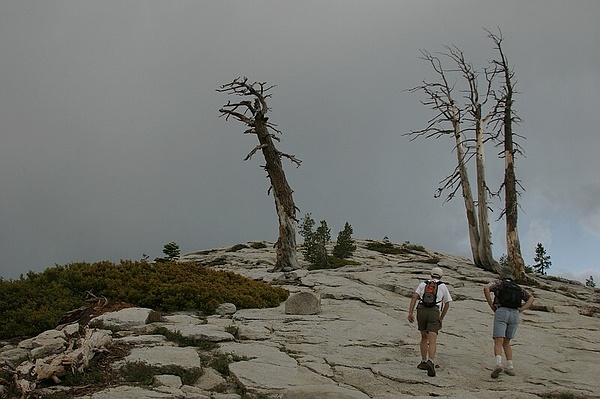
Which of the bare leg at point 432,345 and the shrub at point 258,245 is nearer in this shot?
the bare leg at point 432,345

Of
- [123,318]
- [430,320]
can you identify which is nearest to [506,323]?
[430,320]

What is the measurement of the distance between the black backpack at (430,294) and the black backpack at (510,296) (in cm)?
138

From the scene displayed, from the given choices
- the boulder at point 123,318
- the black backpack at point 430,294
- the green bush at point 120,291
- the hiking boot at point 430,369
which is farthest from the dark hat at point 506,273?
the boulder at point 123,318

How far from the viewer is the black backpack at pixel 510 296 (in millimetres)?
11508

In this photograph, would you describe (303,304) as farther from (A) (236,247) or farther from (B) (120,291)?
(A) (236,247)

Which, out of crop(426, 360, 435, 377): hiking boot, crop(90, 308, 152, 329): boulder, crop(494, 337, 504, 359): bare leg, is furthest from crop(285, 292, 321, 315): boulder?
crop(494, 337, 504, 359): bare leg

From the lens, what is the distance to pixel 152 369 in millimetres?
9656

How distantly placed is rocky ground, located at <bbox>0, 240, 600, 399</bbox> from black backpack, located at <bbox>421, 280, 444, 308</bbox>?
1.35 metres

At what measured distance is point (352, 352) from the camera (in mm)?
12227

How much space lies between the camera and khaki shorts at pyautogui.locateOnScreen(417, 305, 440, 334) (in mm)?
11250

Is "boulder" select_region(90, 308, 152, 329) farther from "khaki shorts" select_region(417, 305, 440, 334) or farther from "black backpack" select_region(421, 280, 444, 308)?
"black backpack" select_region(421, 280, 444, 308)

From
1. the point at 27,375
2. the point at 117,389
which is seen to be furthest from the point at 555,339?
the point at 27,375

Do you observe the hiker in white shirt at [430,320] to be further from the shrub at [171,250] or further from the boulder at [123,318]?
the shrub at [171,250]

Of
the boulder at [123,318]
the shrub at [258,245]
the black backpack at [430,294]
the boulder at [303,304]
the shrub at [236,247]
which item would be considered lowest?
the boulder at [123,318]
